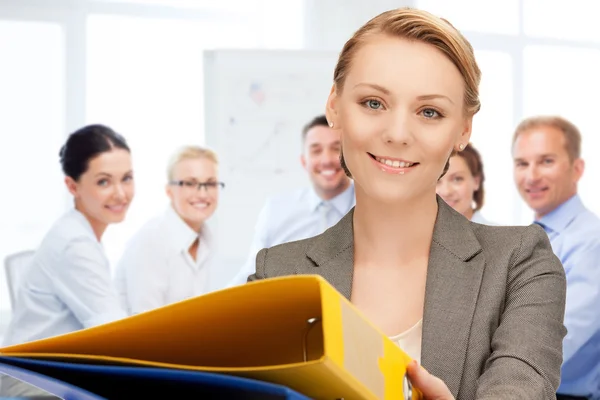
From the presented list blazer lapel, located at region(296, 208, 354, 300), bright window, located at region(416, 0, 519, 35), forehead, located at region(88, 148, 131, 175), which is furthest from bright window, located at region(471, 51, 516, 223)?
blazer lapel, located at region(296, 208, 354, 300)

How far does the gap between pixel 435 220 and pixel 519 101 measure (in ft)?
17.6

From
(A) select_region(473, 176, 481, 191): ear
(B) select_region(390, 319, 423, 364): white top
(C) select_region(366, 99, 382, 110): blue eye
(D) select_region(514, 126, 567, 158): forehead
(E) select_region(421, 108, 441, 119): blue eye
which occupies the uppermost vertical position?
(D) select_region(514, 126, 567, 158): forehead

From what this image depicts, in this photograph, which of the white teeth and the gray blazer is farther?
the white teeth

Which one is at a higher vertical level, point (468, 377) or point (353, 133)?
point (353, 133)

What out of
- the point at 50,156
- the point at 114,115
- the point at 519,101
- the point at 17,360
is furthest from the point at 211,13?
the point at 17,360

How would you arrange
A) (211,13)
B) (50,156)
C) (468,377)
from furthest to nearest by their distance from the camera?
(211,13)
(50,156)
(468,377)

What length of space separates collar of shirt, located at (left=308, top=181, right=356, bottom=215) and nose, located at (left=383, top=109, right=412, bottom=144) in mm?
3915

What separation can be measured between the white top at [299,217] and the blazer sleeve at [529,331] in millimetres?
3826

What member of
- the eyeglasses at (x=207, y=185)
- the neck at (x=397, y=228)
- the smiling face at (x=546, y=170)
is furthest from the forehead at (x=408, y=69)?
the eyeglasses at (x=207, y=185)

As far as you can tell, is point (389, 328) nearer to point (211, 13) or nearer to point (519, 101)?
point (211, 13)

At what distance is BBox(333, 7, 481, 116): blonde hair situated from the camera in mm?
964

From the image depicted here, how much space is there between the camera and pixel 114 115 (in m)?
5.43

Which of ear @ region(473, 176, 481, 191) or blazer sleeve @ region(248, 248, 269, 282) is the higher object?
ear @ region(473, 176, 481, 191)

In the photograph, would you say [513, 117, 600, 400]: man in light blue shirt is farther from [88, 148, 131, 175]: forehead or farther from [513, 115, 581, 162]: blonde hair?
[88, 148, 131, 175]: forehead
